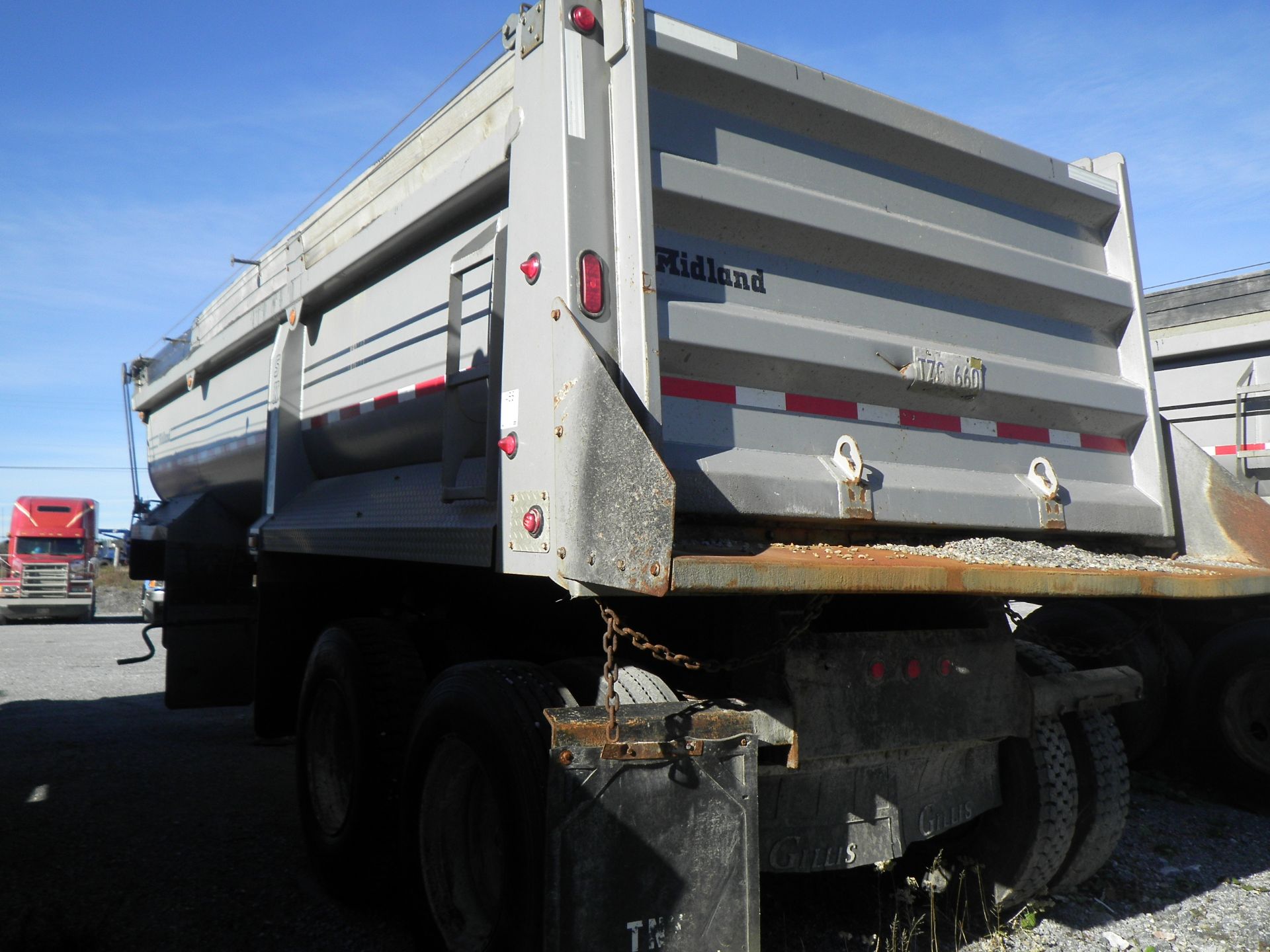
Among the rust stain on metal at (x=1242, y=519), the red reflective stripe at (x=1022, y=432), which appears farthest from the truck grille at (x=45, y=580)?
Answer: the rust stain on metal at (x=1242, y=519)

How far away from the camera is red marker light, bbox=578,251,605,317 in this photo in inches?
96.3

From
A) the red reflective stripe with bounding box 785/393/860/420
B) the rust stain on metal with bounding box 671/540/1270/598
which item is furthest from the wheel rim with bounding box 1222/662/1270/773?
the red reflective stripe with bounding box 785/393/860/420

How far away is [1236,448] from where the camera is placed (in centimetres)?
557

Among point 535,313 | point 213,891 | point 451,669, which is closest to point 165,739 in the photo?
point 213,891

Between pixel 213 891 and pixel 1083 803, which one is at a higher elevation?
pixel 1083 803

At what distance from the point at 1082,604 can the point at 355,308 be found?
3.98 m

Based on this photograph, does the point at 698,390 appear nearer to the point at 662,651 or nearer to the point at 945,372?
the point at 662,651

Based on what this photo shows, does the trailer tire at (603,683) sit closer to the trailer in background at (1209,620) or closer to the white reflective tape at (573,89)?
the white reflective tape at (573,89)

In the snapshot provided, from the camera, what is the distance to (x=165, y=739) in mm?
6844

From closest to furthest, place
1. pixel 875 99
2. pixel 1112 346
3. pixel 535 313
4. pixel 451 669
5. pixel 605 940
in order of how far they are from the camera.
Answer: pixel 605 940, pixel 535 313, pixel 451 669, pixel 875 99, pixel 1112 346

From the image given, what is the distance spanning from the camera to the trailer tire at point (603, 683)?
8.16 ft

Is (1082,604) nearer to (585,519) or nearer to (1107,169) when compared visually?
(1107,169)

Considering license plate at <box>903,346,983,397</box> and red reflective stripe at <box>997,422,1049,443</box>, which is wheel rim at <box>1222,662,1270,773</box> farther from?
license plate at <box>903,346,983,397</box>

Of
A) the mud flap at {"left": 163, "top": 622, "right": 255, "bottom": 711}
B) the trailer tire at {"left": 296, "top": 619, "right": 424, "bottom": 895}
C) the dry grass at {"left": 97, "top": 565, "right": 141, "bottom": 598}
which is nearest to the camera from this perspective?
the trailer tire at {"left": 296, "top": 619, "right": 424, "bottom": 895}
